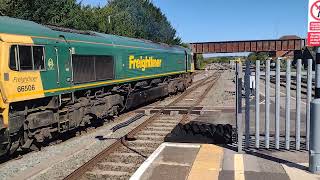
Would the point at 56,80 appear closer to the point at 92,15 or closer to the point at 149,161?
the point at 149,161

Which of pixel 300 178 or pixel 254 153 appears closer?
pixel 300 178

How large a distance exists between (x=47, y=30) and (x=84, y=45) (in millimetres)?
2059

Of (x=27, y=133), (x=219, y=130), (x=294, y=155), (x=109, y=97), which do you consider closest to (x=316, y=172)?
(x=294, y=155)

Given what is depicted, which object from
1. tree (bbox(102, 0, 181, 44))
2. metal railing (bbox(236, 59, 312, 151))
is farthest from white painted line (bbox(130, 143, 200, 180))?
tree (bbox(102, 0, 181, 44))

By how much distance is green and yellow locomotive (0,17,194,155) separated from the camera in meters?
9.61

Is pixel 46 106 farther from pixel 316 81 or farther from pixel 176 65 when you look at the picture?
pixel 176 65

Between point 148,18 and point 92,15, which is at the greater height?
point 148,18


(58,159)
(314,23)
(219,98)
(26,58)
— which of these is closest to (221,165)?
(314,23)

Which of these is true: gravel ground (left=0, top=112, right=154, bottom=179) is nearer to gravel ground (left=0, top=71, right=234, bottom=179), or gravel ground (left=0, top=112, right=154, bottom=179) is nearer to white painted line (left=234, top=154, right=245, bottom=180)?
gravel ground (left=0, top=71, right=234, bottom=179)

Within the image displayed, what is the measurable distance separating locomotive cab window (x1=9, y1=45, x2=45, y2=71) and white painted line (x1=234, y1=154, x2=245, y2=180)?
5262 millimetres

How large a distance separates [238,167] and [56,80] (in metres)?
5.79

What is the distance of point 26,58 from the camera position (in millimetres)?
10195

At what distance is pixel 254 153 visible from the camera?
8.88 metres

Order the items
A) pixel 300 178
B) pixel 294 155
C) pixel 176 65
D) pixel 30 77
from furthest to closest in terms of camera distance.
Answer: pixel 176 65 < pixel 30 77 < pixel 294 155 < pixel 300 178
